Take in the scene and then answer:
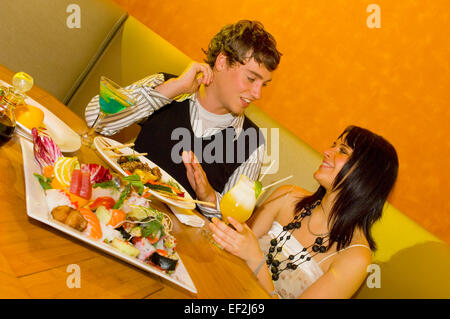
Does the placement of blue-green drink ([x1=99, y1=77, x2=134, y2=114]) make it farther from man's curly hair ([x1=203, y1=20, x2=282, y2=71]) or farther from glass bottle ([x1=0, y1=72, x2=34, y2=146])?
man's curly hair ([x1=203, y1=20, x2=282, y2=71])

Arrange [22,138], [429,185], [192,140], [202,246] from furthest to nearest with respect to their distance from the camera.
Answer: [429,185] < [192,140] < [202,246] < [22,138]

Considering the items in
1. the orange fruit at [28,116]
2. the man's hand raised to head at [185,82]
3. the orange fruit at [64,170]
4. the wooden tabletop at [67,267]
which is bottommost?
the wooden tabletop at [67,267]

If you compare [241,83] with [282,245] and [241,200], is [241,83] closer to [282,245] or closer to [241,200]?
[282,245]

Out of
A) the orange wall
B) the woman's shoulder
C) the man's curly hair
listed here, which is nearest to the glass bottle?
the man's curly hair

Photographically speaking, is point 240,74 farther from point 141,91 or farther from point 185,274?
point 185,274

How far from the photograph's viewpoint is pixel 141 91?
6.86 feet

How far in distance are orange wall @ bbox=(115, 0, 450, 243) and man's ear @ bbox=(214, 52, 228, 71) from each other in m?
0.83

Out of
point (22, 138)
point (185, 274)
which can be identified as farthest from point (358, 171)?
point (22, 138)

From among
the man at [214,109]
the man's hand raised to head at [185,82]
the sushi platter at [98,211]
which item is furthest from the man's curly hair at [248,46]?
the sushi platter at [98,211]

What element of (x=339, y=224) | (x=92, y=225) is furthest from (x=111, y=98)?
(x=339, y=224)

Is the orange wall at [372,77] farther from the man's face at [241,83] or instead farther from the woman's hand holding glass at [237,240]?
the woman's hand holding glass at [237,240]

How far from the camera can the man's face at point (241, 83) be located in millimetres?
2117

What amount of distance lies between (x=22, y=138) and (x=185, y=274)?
0.62 metres
